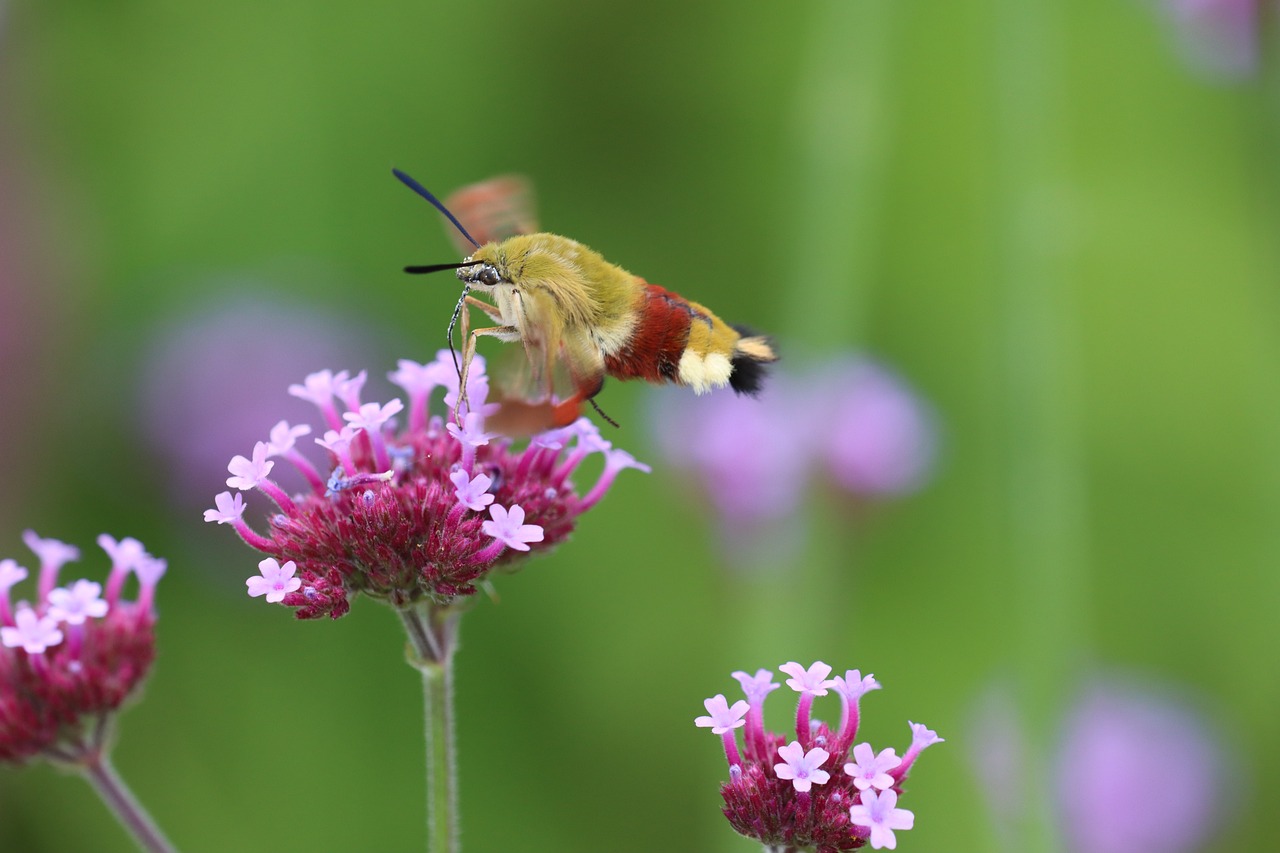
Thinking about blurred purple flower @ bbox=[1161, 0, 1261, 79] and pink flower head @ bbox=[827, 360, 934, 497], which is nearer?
blurred purple flower @ bbox=[1161, 0, 1261, 79]

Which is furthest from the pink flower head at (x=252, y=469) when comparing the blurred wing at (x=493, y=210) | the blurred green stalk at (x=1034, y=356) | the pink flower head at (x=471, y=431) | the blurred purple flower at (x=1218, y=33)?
the blurred purple flower at (x=1218, y=33)

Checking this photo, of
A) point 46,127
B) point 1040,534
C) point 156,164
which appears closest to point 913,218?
point 1040,534

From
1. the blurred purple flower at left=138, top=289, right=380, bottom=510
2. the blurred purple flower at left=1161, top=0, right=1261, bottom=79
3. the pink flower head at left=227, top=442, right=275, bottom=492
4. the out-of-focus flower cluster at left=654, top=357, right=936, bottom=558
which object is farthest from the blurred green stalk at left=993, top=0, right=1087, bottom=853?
the blurred purple flower at left=138, top=289, right=380, bottom=510

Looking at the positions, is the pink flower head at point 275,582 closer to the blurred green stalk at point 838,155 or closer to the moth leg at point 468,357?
the moth leg at point 468,357

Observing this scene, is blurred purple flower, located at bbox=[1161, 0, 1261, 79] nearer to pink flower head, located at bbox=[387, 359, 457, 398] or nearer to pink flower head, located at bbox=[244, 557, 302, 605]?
pink flower head, located at bbox=[387, 359, 457, 398]

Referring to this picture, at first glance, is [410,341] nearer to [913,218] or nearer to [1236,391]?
[913,218]

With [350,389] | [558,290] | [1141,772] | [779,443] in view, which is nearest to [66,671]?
[350,389]
